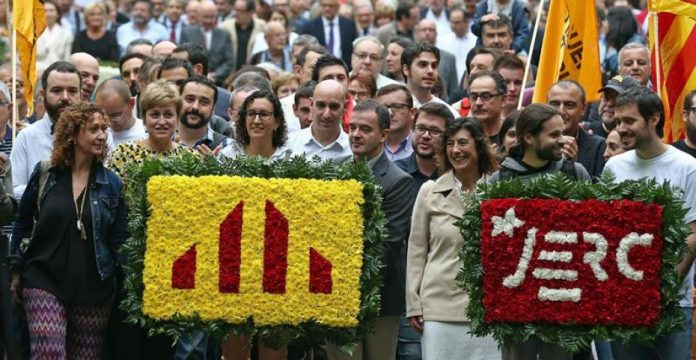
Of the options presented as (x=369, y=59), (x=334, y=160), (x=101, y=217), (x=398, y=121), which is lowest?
(x=101, y=217)

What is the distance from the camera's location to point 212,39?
2358 centimetres

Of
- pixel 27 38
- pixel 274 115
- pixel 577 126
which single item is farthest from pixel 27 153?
pixel 577 126

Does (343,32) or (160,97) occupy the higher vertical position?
(343,32)

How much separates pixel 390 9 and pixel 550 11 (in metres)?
8.36

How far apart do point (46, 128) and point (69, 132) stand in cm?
157

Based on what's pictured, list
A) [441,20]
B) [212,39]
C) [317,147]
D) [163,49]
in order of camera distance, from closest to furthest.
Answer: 1. [317,147]
2. [163,49]
3. [212,39]
4. [441,20]

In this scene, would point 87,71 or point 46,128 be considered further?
point 87,71

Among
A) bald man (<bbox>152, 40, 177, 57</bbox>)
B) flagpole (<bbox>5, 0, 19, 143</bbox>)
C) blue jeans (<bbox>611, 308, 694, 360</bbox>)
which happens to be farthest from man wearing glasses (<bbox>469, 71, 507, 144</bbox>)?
bald man (<bbox>152, 40, 177, 57</bbox>)

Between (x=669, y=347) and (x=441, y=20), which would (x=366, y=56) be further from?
(x=441, y=20)

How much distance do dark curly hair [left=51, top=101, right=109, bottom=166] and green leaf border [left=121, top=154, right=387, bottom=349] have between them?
0.58m

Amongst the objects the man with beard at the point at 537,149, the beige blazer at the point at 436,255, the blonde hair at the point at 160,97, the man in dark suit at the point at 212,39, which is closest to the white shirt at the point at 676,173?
the man with beard at the point at 537,149

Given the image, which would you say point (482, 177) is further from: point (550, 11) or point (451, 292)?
point (550, 11)

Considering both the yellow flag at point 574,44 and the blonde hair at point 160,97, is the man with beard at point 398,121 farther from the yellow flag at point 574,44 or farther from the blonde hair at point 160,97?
the blonde hair at point 160,97

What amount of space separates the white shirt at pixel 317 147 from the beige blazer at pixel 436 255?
5.16ft
